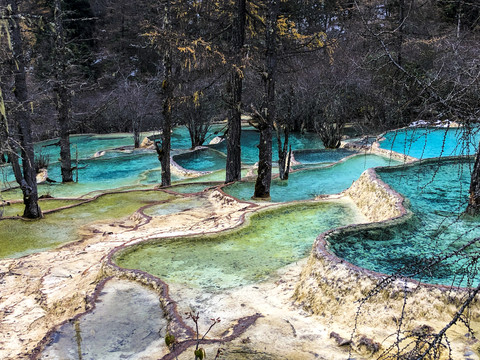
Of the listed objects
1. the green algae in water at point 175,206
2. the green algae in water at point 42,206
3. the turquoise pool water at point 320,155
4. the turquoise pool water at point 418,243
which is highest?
the turquoise pool water at point 418,243

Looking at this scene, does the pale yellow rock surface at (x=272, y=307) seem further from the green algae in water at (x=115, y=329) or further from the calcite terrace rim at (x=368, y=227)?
the green algae in water at (x=115, y=329)

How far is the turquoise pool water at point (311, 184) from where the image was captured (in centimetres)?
1227

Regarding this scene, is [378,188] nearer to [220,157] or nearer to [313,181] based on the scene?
[313,181]

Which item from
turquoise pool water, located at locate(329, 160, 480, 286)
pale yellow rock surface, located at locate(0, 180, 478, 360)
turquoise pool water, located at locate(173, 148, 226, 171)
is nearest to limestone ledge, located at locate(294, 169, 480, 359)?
pale yellow rock surface, located at locate(0, 180, 478, 360)

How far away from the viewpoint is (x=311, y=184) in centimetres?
1334

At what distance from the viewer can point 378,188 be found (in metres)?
9.39

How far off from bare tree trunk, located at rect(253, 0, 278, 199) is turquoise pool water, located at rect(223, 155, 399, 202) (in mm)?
Result: 598

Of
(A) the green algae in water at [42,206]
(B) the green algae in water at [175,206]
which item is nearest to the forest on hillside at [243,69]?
(A) the green algae in water at [42,206]

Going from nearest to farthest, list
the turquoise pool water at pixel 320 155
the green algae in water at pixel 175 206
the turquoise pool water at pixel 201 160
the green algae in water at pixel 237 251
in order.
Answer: the green algae in water at pixel 237 251 → the green algae in water at pixel 175 206 → the turquoise pool water at pixel 320 155 → the turquoise pool water at pixel 201 160

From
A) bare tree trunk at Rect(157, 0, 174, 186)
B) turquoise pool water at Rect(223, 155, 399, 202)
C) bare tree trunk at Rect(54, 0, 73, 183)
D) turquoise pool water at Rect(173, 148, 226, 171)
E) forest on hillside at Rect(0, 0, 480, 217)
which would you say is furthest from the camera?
turquoise pool water at Rect(173, 148, 226, 171)

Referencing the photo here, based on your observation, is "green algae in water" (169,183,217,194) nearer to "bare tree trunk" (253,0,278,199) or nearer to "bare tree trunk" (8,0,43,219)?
"bare tree trunk" (253,0,278,199)

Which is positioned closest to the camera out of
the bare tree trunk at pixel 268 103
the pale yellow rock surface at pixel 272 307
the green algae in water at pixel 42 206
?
the pale yellow rock surface at pixel 272 307

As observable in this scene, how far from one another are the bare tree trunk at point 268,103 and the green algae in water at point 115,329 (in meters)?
5.98

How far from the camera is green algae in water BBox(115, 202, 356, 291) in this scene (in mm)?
6344
